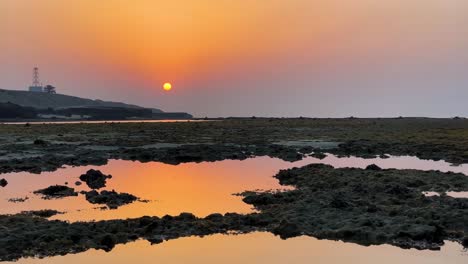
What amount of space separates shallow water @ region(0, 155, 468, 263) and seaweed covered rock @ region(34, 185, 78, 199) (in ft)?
1.83

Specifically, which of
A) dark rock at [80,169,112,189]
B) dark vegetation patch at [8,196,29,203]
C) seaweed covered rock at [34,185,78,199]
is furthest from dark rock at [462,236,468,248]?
dark rock at [80,169,112,189]

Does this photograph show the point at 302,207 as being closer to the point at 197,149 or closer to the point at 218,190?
the point at 218,190

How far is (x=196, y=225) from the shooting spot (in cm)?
1467

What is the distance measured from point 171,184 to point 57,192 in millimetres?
5887

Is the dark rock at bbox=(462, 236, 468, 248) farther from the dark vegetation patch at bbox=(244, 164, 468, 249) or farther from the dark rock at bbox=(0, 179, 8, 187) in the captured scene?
the dark rock at bbox=(0, 179, 8, 187)

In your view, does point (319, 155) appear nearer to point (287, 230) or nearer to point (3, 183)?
point (3, 183)

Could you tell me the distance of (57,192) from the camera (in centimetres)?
2130

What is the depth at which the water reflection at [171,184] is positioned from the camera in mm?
17781

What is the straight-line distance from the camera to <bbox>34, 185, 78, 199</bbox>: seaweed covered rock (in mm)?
20828

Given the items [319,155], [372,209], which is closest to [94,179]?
[372,209]

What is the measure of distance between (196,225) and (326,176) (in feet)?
37.2

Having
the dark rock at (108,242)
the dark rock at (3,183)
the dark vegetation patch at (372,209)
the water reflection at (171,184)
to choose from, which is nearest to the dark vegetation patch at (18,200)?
the water reflection at (171,184)

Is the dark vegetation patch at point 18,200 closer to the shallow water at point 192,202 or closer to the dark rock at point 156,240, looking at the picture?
the shallow water at point 192,202

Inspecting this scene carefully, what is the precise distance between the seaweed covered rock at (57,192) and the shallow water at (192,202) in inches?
22.0
